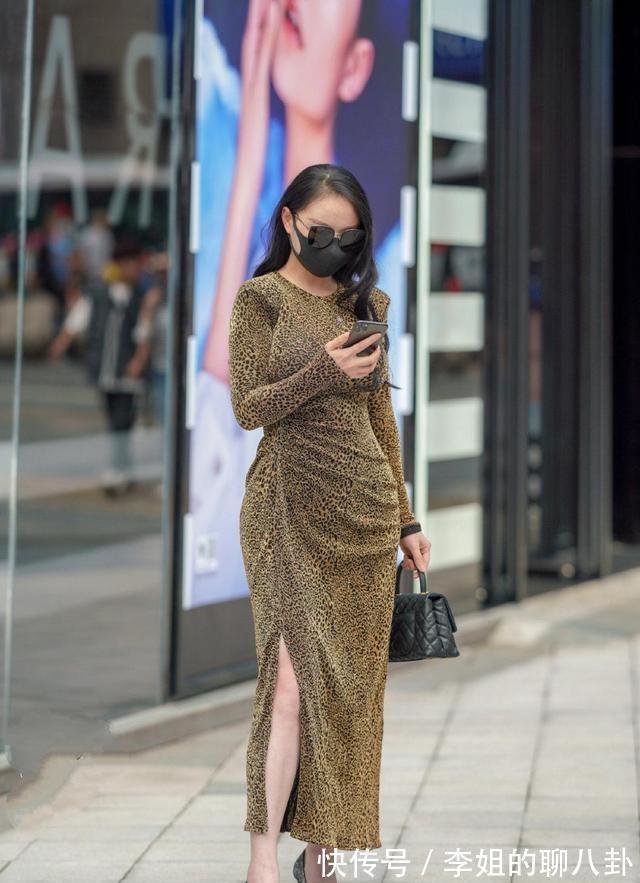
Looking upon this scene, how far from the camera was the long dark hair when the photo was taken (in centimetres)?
380

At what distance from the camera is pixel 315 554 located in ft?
12.5

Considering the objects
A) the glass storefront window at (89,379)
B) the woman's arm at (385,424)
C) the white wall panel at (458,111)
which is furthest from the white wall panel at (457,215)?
the woman's arm at (385,424)

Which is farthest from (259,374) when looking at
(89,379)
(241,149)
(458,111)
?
(89,379)

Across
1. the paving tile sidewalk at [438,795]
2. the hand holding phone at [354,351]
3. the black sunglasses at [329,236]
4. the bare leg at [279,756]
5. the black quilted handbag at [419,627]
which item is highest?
the black sunglasses at [329,236]

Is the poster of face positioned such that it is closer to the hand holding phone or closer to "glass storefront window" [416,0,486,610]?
"glass storefront window" [416,0,486,610]

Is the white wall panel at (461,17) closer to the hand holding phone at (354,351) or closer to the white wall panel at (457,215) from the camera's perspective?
the white wall panel at (457,215)

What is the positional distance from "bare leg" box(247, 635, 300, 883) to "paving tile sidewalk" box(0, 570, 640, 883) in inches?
21.5

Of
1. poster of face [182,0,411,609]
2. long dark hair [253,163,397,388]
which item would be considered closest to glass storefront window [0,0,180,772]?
poster of face [182,0,411,609]

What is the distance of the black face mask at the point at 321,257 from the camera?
3.78 meters

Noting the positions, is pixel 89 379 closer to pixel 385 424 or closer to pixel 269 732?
pixel 385 424

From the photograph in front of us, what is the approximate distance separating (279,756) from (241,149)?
308cm

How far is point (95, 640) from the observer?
7492 millimetres

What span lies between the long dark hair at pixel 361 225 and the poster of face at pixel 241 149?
1940 millimetres

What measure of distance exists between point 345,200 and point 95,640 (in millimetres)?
4102
